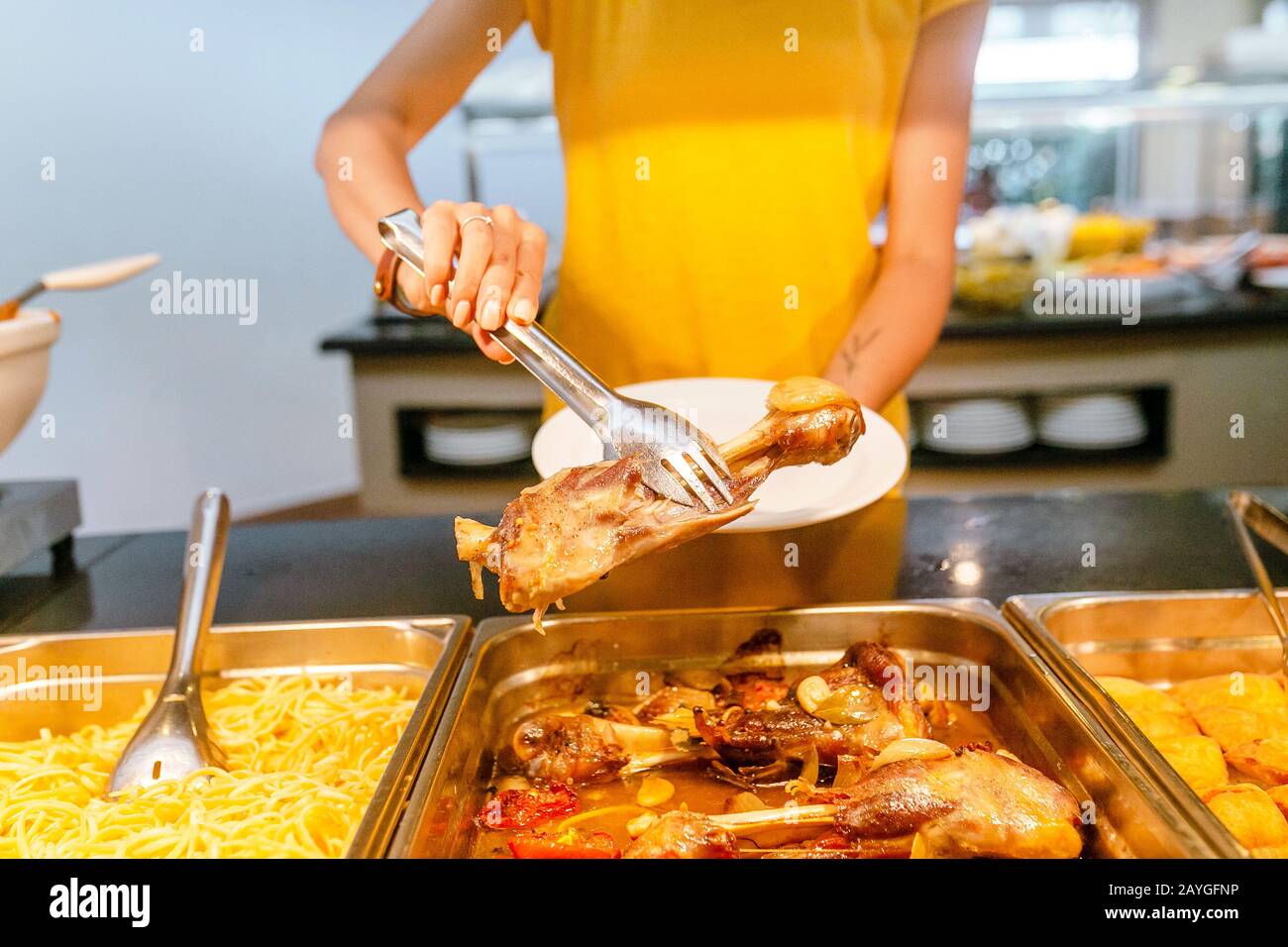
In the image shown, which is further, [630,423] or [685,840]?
[630,423]

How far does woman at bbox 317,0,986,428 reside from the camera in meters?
2.16

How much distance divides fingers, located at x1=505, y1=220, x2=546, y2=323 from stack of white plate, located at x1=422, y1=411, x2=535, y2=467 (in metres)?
2.48

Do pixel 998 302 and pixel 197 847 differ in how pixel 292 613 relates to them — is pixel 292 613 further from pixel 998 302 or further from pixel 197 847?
pixel 998 302

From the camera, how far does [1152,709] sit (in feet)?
4.70

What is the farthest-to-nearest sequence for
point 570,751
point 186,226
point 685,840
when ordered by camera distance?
point 186,226 → point 570,751 → point 685,840

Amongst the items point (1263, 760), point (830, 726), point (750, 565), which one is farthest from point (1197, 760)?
point (750, 565)

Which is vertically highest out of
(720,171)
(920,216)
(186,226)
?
(186,226)

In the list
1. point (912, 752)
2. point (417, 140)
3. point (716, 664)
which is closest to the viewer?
point (912, 752)

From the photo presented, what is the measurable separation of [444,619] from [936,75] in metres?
1.57

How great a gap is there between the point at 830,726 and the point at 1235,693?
61 centimetres

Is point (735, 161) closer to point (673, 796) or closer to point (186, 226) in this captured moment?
point (673, 796)

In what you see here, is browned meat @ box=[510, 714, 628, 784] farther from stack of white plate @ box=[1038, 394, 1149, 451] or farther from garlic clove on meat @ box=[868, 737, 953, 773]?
stack of white plate @ box=[1038, 394, 1149, 451]

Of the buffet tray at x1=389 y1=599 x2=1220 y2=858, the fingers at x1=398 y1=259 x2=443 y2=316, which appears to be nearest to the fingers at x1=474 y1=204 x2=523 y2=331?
the fingers at x1=398 y1=259 x2=443 y2=316
